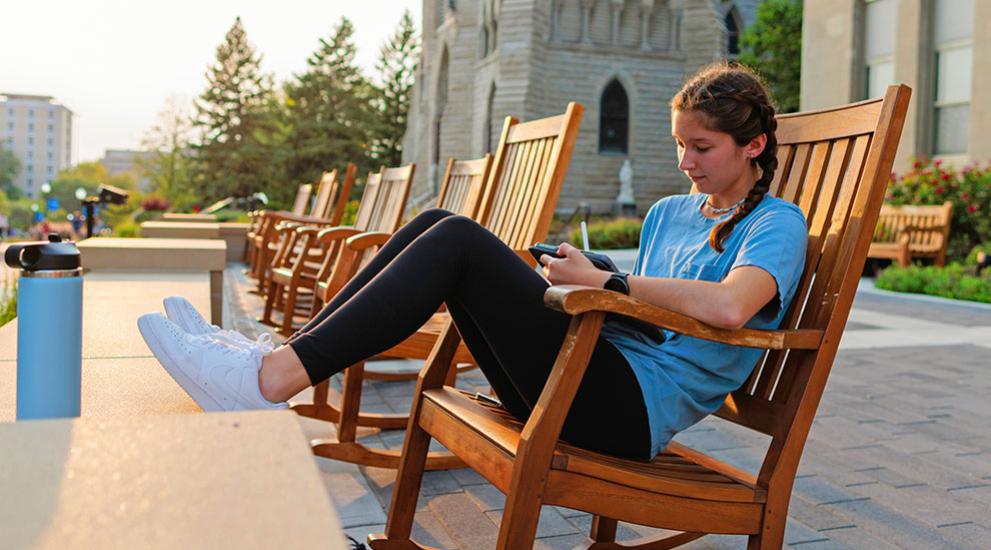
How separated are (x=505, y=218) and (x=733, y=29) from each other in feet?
98.6

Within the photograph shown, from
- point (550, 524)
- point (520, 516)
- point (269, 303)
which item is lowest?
point (550, 524)

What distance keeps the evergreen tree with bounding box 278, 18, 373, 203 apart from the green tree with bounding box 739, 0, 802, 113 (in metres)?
17.4

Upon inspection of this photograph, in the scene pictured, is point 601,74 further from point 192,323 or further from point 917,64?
point 192,323

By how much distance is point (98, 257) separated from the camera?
213 inches

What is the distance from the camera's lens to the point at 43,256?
149cm

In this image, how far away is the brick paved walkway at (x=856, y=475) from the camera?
2.66 meters

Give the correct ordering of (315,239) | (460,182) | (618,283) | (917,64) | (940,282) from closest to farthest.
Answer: (618,283) → (460,182) → (315,239) → (940,282) → (917,64)

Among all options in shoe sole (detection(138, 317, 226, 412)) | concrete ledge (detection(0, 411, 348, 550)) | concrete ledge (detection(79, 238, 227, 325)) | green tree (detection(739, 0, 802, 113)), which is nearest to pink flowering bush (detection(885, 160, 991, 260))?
concrete ledge (detection(79, 238, 227, 325))

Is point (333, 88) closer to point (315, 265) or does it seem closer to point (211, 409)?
point (315, 265)

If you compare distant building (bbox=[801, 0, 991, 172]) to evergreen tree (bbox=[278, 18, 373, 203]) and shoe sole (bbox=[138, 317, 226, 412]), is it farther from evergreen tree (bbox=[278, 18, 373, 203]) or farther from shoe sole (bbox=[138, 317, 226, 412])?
evergreen tree (bbox=[278, 18, 373, 203])

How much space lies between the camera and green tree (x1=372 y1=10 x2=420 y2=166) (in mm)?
40438

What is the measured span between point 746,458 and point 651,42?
2618 centimetres

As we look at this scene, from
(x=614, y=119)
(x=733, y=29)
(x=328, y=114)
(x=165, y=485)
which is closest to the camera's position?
(x=165, y=485)

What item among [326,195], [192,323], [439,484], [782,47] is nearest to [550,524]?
[439,484]
